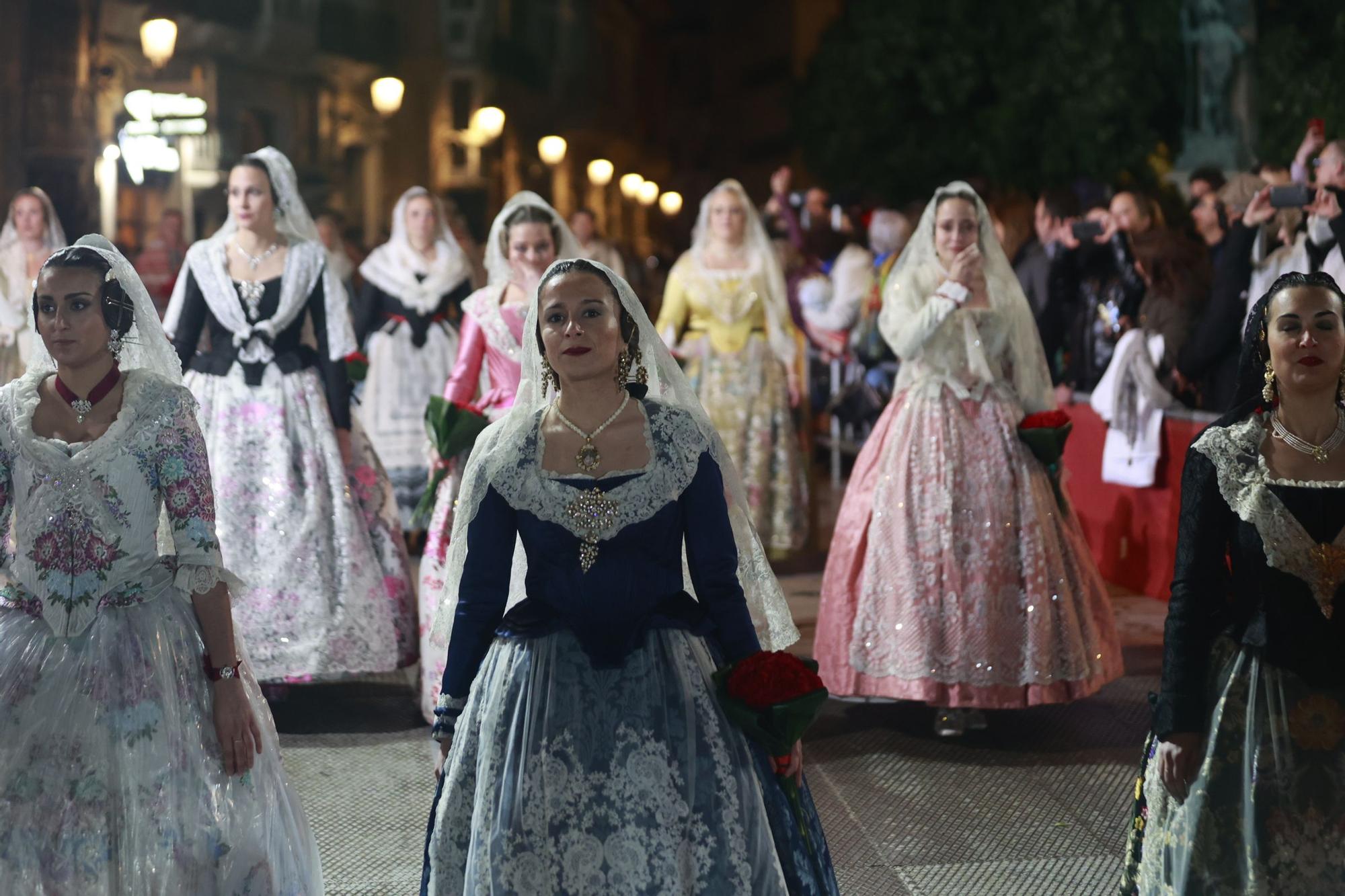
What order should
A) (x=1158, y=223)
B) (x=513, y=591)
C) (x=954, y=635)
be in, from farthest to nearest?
1. (x=1158, y=223)
2. (x=954, y=635)
3. (x=513, y=591)

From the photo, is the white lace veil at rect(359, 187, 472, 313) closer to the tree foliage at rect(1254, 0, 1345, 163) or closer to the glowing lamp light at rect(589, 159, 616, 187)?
the tree foliage at rect(1254, 0, 1345, 163)

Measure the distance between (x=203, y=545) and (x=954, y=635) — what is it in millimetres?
3122

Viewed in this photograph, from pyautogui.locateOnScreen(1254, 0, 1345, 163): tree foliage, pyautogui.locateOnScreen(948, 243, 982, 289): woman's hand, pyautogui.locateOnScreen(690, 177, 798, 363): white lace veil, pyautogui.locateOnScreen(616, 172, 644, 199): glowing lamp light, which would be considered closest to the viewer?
pyautogui.locateOnScreen(948, 243, 982, 289): woman's hand

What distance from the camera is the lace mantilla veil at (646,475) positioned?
3391 millimetres

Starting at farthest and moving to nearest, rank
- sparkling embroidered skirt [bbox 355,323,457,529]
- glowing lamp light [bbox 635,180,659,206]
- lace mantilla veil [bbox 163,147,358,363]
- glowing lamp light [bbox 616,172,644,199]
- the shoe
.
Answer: glowing lamp light [bbox 635,180,659,206], glowing lamp light [bbox 616,172,644,199], sparkling embroidered skirt [bbox 355,323,457,529], lace mantilla veil [bbox 163,147,358,363], the shoe

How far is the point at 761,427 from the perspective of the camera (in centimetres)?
959

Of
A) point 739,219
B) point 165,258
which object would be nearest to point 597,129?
point 165,258

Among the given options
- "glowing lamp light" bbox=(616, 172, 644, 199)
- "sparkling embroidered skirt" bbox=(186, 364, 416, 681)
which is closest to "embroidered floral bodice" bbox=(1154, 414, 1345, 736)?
"sparkling embroidered skirt" bbox=(186, 364, 416, 681)

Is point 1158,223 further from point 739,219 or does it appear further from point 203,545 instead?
point 203,545

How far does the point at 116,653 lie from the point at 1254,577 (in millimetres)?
2383

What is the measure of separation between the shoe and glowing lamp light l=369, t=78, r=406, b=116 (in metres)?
13.4

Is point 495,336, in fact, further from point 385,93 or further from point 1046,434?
point 385,93

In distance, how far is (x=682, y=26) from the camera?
136 feet

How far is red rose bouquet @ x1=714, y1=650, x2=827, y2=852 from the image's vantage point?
310 cm
